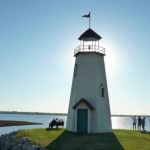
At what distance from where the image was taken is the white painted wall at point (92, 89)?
104 feet

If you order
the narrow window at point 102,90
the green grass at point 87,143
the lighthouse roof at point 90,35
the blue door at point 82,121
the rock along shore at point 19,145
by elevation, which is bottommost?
the rock along shore at point 19,145

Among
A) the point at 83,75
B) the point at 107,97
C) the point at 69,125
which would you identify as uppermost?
the point at 83,75

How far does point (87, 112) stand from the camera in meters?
31.3

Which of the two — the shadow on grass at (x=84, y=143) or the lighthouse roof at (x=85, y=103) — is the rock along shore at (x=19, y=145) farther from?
the lighthouse roof at (x=85, y=103)

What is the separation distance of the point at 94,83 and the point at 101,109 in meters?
2.72

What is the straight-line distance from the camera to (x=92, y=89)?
31.9 metres

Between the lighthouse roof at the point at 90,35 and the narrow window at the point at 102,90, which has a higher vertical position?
the lighthouse roof at the point at 90,35

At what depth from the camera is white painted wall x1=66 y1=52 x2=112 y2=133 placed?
104 ft

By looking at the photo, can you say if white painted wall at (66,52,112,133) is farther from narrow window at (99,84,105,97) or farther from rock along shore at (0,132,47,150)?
rock along shore at (0,132,47,150)

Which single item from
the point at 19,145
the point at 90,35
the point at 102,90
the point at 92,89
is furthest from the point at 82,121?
the point at 90,35

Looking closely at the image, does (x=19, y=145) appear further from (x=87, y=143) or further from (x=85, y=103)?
(x=85, y=103)

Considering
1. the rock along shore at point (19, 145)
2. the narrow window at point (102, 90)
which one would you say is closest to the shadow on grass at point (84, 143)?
the rock along shore at point (19, 145)

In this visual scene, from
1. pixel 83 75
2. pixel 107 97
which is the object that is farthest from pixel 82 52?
pixel 107 97

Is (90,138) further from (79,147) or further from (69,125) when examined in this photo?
(69,125)
